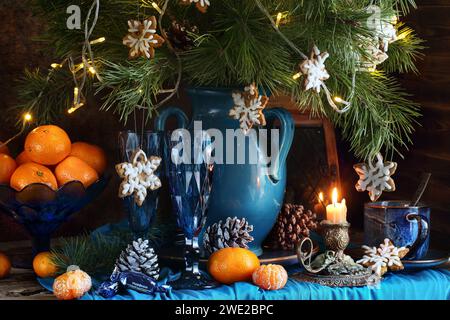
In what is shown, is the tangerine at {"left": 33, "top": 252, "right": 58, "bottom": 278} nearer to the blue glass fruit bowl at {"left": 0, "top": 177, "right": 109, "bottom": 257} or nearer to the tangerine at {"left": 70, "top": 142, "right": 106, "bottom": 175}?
the blue glass fruit bowl at {"left": 0, "top": 177, "right": 109, "bottom": 257}

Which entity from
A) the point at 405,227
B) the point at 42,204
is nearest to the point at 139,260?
the point at 42,204

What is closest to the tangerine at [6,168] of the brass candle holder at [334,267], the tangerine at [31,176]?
the tangerine at [31,176]

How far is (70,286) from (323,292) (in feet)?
1.07

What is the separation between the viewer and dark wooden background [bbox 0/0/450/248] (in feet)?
3.97

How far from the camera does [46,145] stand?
108 cm

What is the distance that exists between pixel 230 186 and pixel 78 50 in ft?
0.97

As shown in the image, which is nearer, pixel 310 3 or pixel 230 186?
pixel 310 3

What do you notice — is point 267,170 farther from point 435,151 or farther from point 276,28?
point 435,151

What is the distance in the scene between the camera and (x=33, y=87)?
1.15 metres

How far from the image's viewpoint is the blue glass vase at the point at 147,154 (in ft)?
3.23

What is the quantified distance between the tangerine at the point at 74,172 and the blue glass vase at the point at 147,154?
0.11 metres

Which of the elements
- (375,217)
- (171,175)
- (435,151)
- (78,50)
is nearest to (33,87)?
(78,50)

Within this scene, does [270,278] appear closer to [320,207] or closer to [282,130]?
[282,130]

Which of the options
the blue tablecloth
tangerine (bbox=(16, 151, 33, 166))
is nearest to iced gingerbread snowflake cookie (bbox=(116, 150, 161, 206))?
the blue tablecloth
